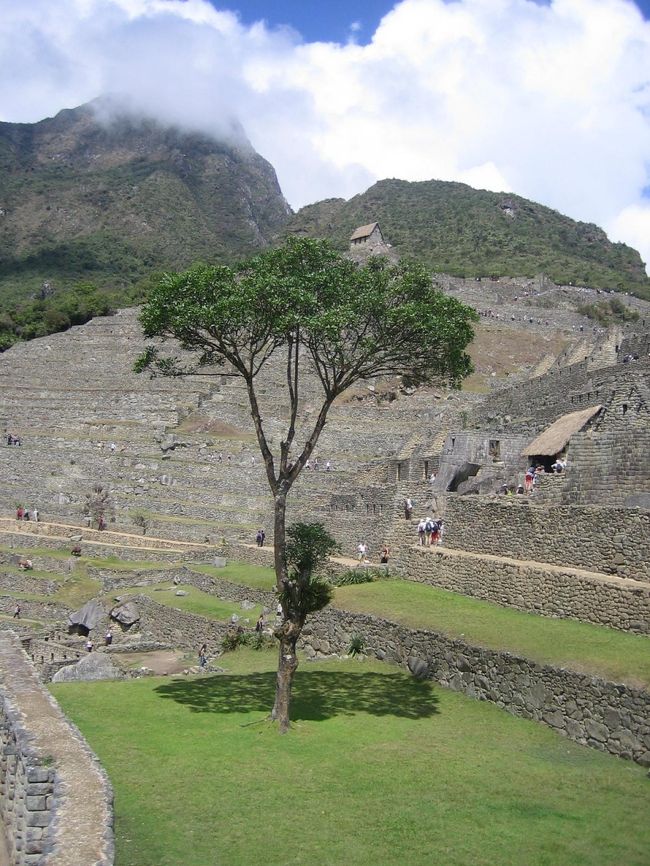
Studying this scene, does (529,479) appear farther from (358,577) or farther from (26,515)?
(26,515)

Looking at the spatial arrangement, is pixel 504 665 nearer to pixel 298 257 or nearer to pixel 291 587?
pixel 291 587

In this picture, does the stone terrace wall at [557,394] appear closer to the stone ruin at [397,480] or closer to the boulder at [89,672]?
the stone ruin at [397,480]

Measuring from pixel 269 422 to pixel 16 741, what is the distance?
33.6 meters

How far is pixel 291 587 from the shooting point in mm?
13656

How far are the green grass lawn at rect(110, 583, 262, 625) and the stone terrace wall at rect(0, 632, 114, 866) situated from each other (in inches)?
537

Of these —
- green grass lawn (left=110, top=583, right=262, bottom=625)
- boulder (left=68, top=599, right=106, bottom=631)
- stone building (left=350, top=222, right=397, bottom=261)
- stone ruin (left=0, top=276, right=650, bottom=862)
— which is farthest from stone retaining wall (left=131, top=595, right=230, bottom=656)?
stone building (left=350, top=222, right=397, bottom=261)

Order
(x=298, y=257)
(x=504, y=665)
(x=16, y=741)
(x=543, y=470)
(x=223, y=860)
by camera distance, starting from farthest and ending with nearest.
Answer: (x=543, y=470), (x=298, y=257), (x=504, y=665), (x=16, y=741), (x=223, y=860)

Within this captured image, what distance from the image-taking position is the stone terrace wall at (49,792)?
739 cm

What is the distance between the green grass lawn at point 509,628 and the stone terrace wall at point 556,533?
128cm

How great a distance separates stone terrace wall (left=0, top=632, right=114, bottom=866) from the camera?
7395 millimetres

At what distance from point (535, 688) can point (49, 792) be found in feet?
21.6

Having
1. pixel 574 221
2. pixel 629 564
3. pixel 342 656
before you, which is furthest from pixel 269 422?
pixel 574 221

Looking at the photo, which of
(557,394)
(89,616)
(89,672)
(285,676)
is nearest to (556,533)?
(285,676)

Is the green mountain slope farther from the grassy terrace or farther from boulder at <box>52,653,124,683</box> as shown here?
boulder at <box>52,653,124,683</box>
